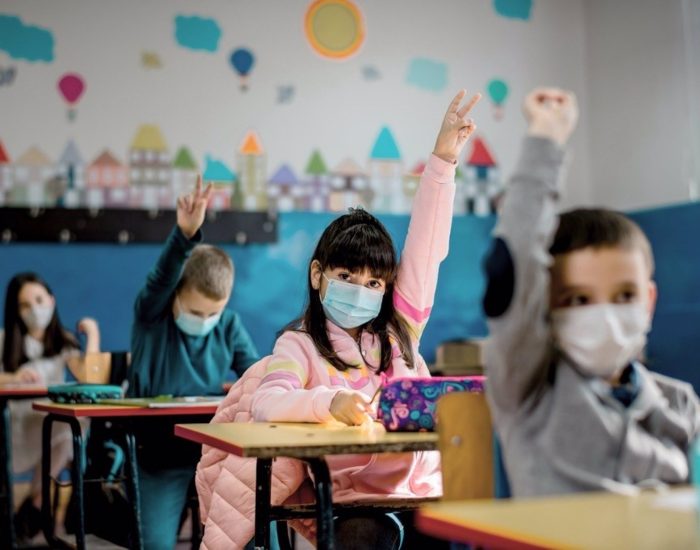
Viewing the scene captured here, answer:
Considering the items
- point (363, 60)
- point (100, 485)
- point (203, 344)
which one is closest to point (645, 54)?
point (363, 60)

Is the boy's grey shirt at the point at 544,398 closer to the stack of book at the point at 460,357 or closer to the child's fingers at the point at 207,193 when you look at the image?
the child's fingers at the point at 207,193

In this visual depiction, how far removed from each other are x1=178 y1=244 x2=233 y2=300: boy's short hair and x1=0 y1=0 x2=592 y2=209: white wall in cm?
245

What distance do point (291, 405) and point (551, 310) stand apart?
2.39 ft

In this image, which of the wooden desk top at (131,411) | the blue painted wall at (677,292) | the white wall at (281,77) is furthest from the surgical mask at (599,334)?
the white wall at (281,77)

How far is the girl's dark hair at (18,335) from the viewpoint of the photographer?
4.47 meters

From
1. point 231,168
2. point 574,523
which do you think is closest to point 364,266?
point 574,523

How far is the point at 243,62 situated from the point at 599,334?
4.73m

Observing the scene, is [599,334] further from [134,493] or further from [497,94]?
[497,94]

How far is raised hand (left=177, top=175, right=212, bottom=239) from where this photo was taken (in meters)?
2.76

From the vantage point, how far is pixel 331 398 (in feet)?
5.79

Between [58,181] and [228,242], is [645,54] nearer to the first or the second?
[228,242]

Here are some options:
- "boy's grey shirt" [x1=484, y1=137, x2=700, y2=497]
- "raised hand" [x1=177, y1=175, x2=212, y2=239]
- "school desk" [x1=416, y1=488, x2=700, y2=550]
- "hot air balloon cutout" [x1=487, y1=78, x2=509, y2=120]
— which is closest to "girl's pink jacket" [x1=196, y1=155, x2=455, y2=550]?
"boy's grey shirt" [x1=484, y1=137, x2=700, y2=497]

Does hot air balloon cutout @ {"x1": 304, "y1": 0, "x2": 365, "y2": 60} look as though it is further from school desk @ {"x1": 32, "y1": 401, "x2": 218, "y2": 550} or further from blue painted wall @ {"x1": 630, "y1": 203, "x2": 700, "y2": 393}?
school desk @ {"x1": 32, "y1": 401, "x2": 218, "y2": 550}

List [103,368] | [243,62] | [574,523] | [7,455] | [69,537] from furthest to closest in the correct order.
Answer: [243,62] → [69,537] → [7,455] → [103,368] → [574,523]
